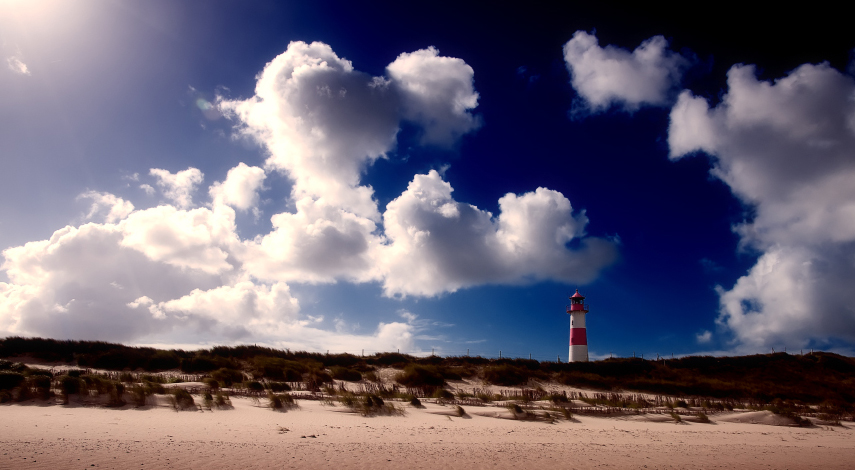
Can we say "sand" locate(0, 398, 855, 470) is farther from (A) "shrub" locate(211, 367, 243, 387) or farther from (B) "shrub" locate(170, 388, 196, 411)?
(A) "shrub" locate(211, 367, 243, 387)

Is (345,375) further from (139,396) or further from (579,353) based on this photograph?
(579,353)

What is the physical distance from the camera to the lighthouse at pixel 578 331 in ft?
122

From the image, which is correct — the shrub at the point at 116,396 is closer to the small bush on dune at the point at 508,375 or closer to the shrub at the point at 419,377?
the shrub at the point at 419,377

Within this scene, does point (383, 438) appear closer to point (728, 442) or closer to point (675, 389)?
point (728, 442)

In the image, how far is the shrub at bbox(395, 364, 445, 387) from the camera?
79.0 ft

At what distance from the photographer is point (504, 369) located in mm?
27859

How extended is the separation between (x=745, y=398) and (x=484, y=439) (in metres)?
24.1

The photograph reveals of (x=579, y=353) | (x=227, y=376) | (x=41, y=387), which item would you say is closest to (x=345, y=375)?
(x=227, y=376)

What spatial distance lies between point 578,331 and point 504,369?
529 inches

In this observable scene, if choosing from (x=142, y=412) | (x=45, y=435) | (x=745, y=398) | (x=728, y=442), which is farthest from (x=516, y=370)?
(x=45, y=435)

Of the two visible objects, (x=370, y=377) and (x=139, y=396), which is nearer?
(x=139, y=396)

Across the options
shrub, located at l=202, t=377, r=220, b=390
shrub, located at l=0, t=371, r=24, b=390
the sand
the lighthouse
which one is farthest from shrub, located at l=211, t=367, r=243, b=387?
the lighthouse

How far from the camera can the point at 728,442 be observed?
10930 mm

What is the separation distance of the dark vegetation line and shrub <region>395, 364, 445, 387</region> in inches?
2.4
